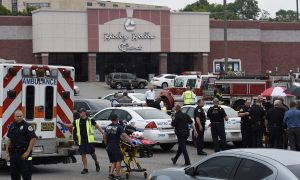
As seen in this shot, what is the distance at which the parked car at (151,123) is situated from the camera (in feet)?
65.9

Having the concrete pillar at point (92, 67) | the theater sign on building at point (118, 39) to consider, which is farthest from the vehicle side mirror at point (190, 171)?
the concrete pillar at point (92, 67)

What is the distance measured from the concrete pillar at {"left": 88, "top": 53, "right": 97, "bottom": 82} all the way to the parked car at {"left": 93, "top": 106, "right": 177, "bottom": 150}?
45521 millimetres

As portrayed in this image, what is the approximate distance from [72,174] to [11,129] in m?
4.17

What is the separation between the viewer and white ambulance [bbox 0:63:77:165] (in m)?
14.9

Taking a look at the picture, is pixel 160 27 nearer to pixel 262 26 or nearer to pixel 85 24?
pixel 85 24

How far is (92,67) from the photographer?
67.1 meters

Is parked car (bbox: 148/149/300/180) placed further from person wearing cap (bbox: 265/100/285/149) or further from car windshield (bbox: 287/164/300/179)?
person wearing cap (bbox: 265/100/285/149)

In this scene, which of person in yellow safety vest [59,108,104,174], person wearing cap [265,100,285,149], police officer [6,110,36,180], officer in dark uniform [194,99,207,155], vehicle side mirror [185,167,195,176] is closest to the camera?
vehicle side mirror [185,167,195,176]

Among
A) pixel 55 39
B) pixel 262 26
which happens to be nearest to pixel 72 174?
pixel 55 39

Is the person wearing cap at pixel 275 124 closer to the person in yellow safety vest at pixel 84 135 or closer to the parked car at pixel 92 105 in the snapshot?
the person in yellow safety vest at pixel 84 135

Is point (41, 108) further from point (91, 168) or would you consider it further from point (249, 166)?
point (249, 166)

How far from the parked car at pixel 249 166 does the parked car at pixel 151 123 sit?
10002mm

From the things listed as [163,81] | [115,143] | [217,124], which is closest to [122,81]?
[163,81]

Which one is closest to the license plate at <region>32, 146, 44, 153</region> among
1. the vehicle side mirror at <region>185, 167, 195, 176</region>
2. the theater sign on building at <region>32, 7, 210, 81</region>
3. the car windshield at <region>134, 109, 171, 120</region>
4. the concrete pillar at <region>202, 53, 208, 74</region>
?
the car windshield at <region>134, 109, 171, 120</region>
